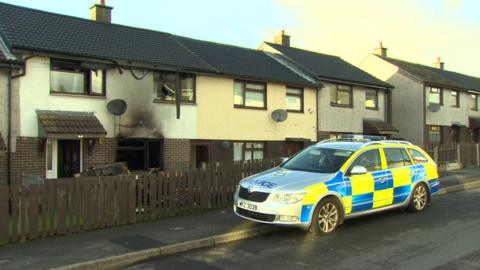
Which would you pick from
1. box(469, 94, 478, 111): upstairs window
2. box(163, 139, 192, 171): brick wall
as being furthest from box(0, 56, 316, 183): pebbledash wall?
box(469, 94, 478, 111): upstairs window

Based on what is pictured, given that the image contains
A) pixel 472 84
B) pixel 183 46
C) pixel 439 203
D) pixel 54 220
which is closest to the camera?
pixel 54 220

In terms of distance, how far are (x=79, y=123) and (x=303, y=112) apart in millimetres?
10531

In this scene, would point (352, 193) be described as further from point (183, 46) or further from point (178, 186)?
point (183, 46)

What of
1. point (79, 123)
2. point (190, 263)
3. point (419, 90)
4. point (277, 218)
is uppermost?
point (419, 90)

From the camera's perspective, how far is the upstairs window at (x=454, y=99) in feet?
96.1

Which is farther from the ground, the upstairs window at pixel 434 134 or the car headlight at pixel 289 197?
the upstairs window at pixel 434 134

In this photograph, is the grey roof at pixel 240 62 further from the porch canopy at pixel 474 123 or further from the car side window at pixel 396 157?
the porch canopy at pixel 474 123

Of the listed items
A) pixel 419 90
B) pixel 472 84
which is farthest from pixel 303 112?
pixel 472 84

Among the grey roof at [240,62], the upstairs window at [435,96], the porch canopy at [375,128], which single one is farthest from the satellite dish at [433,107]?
the grey roof at [240,62]

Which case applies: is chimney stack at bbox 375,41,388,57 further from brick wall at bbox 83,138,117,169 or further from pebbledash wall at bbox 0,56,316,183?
brick wall at bbox 83,138,117,169

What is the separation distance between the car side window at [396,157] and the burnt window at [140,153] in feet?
27.5

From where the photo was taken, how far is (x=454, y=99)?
29672mm

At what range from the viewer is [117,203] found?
9391 millimetres

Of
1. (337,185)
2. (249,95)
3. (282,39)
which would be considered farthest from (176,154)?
(282,39)
